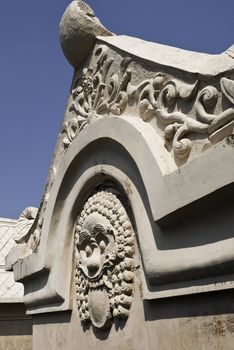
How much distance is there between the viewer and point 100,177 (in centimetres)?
439

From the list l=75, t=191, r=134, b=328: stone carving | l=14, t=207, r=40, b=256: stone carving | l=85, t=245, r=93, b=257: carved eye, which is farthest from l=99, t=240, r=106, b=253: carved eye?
l=14, t=207, r=40, b=256: stone carving

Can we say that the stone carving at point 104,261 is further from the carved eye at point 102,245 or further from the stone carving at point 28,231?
the stone carving at point 28,231

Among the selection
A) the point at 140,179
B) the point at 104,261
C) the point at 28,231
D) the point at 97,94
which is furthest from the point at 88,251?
the point at 28,231

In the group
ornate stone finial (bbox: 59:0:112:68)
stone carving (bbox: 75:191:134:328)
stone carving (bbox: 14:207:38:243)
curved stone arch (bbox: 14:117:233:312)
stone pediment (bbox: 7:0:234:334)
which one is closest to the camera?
stone pediment (bbox: 7:0:234:334)

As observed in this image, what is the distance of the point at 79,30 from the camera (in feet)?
15.9

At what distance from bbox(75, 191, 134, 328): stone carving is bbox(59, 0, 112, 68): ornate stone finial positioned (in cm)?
155

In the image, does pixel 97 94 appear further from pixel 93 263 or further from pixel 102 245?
pixel 93 263

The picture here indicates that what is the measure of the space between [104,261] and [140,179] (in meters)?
0.77

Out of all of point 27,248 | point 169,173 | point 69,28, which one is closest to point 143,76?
point 169,173

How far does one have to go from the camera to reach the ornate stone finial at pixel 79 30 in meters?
4.82

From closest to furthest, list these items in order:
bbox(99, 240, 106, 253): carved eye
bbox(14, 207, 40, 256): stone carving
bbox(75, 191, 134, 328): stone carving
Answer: bbox(75, 191, 134, 328): stone carving, bbox(99, 240, 106, 253): carved eye, bbox(14, 207, 40, 256): stone carving

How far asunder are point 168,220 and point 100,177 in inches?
51.6

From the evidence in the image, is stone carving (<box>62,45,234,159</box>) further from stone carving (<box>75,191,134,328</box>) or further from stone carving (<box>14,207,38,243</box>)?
stone carving (<box>14,207,38,243</box>)

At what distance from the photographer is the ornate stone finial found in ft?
15.8
